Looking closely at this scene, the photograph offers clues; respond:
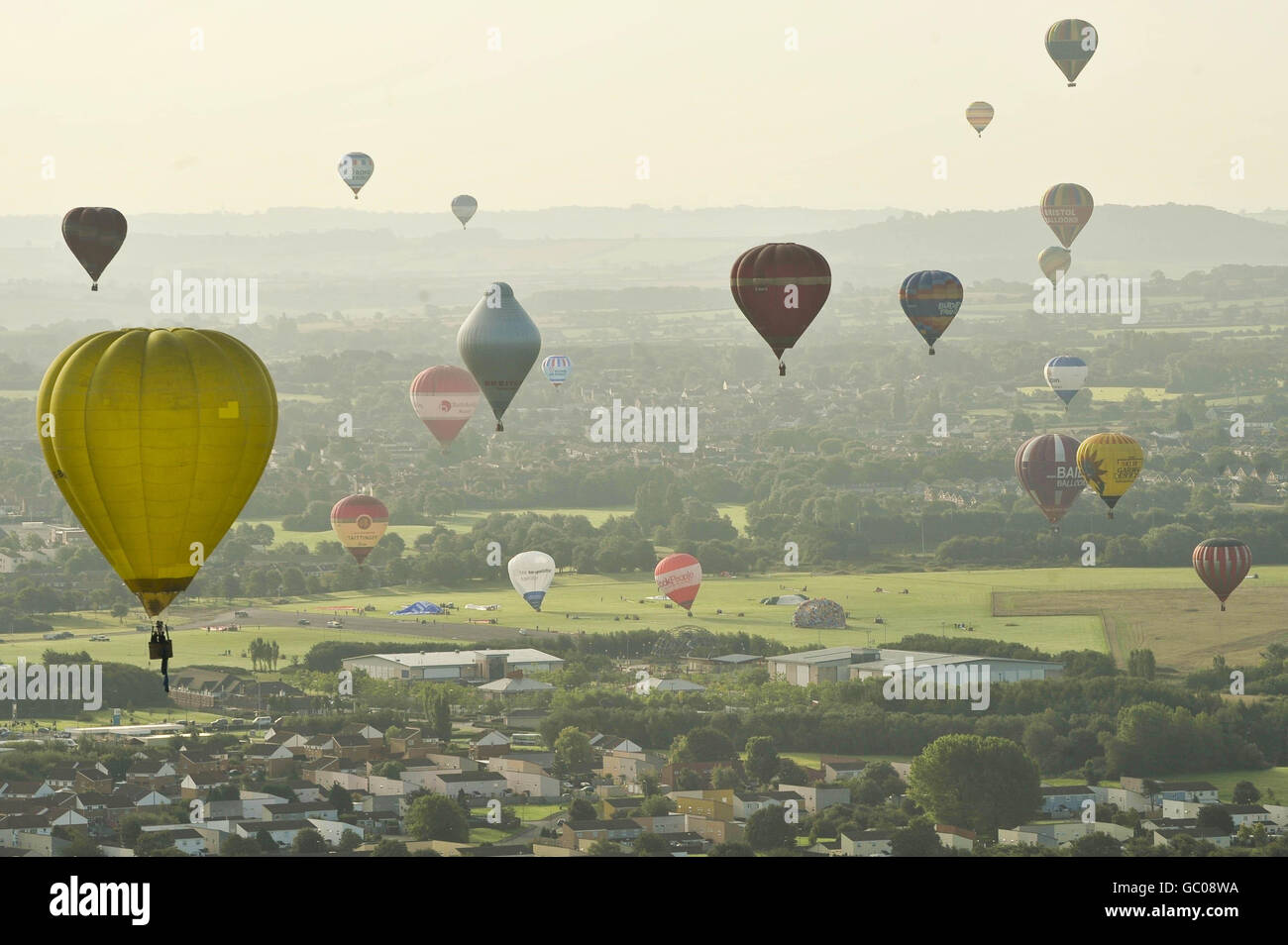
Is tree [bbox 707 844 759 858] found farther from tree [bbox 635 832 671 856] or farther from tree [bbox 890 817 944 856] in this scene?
tree [bbox 890 817 944 856]

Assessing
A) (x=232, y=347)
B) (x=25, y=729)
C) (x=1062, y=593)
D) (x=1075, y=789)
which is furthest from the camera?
(x=1062, y=593)

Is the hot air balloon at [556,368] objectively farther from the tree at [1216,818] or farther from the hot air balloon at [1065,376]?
the tree at [1216,818]

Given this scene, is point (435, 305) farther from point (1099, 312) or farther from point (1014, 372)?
point (1014, 372)

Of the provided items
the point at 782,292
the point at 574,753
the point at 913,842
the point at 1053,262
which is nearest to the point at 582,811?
the point at 913,842

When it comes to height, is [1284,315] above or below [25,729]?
above

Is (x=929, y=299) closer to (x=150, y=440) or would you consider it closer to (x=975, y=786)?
(x=975, y=786)

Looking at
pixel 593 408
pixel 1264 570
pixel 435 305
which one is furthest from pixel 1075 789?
pixel 435 305
